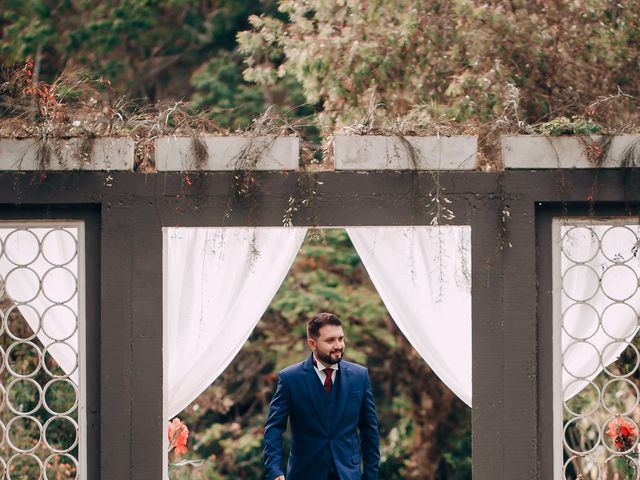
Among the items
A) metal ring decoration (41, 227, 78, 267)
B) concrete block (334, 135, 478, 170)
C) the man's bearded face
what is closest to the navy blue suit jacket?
the man's bearded face

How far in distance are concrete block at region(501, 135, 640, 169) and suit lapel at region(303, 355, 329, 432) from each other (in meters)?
1.49

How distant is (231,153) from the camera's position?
20.6 ft

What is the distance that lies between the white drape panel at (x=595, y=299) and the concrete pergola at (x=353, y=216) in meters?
0.13

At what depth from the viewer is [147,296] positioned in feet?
20.6

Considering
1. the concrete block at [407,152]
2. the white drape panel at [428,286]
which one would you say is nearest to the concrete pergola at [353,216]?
the concrete block at [407,152]

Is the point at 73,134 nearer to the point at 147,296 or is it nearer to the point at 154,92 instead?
the point at 147,296

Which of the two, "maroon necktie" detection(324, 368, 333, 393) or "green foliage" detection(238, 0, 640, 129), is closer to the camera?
"maroon necktie" detection(324, 368, 333, 393)

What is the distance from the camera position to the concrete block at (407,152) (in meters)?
6.25

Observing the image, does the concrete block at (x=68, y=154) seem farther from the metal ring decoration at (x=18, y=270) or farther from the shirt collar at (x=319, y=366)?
the shirt collar at (x=319, y=366)

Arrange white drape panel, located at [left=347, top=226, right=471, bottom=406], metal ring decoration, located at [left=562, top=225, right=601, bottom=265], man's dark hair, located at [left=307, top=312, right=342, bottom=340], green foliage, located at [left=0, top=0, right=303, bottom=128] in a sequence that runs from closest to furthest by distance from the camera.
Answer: man's dark hair, located at [left=307, top=312, right=342, bottom=340] < metal ring decoration, located at [left=562, top=225, right=601, bottom=265] < white drape panel, located at [left=347, top=226, right=471, bottom=406] < green foliage, located at [left=0, top=0, right=303, bottom=128]

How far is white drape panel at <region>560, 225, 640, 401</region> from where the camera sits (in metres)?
6.35

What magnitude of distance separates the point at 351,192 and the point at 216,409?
6416 millimetres

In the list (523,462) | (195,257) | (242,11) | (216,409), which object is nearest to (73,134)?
(195,257)

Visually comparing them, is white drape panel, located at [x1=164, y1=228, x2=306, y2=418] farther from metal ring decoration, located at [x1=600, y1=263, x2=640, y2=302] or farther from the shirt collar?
metal ring decoration, located at [x1=600, y1=263, x2=640, y2=302]
